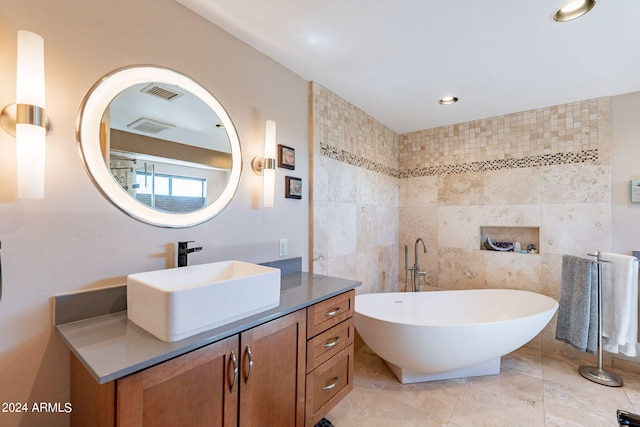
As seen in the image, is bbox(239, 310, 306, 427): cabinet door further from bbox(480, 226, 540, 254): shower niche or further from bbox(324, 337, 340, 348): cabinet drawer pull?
bbox(480, 226, 540, 254): shower niche

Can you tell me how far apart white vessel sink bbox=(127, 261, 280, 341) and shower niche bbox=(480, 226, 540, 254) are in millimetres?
2714

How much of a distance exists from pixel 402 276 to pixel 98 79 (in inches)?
134

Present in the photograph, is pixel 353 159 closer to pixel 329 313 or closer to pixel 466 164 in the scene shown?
pixel 466 164

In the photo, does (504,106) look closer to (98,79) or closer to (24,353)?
(98,79)

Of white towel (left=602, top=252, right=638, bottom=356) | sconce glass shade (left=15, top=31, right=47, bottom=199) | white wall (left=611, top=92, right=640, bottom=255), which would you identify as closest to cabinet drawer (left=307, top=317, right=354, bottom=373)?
sconce glass shade (left=15, top=31, right=47, bottom=199)

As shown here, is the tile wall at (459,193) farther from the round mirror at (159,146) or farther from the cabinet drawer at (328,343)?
the round mirror at (159,146)

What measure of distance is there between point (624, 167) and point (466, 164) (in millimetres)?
1242

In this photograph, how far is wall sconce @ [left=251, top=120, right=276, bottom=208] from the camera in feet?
5.98

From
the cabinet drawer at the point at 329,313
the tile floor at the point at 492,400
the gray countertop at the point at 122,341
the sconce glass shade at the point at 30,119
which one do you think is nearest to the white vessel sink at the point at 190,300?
the gray countertop at the point at 122,341

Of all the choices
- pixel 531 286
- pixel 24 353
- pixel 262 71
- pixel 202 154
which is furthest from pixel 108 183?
pixel 531 286

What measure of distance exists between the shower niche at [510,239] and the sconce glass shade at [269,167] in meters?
2.49

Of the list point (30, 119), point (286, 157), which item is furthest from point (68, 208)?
point (286, 157)

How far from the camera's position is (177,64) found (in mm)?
1463

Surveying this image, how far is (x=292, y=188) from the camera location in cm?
208
